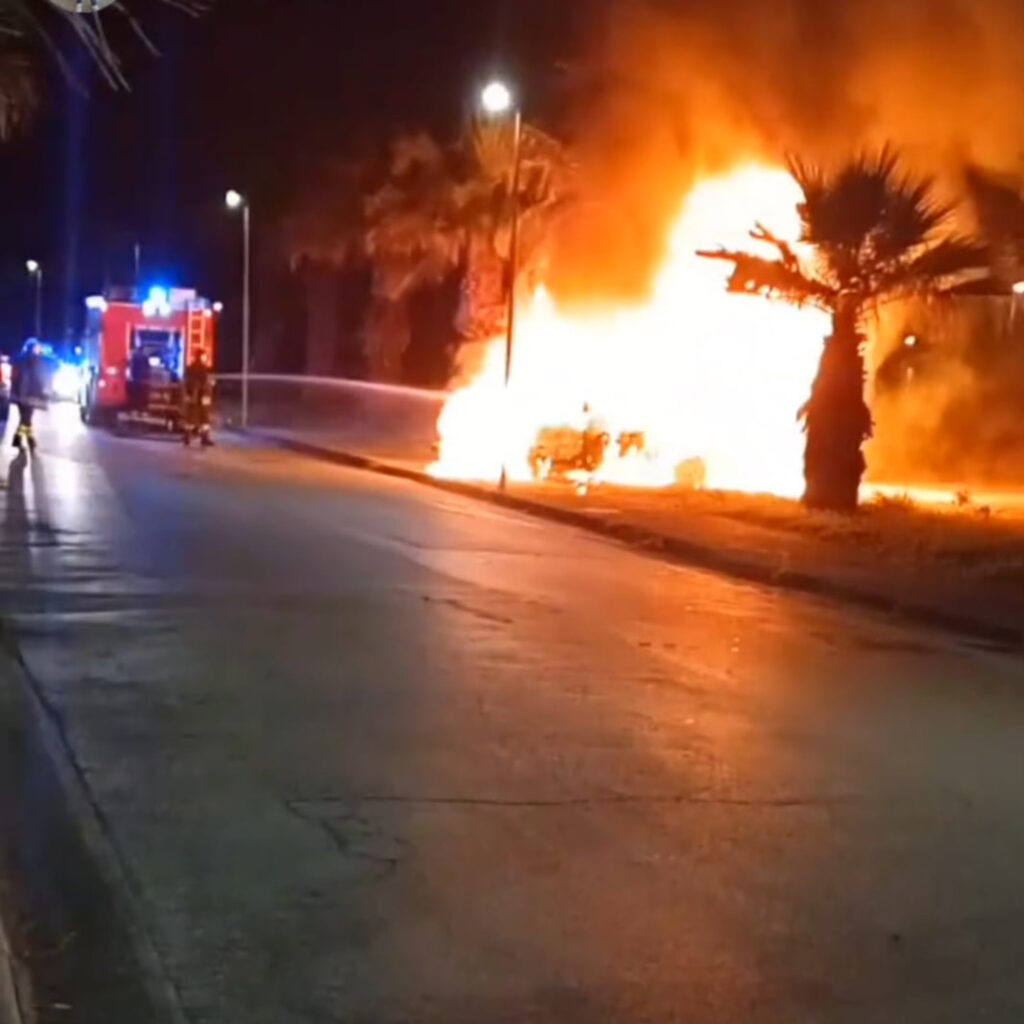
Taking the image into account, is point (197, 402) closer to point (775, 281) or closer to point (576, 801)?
point (775, 281)

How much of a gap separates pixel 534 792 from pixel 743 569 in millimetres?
10514

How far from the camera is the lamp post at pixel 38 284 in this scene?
92250 millimetres

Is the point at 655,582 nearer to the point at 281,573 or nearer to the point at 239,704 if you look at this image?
the point at 281,573

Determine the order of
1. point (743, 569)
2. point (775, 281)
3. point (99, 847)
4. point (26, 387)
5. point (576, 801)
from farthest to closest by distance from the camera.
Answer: point (26, 387)
point (775, 281)
point (743, 569)
point (576, 801)
point (99, 847)

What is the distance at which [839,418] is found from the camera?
24250 millimetres

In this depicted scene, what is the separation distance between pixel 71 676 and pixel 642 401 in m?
23.7

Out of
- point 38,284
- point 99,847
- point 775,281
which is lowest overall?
point 99,847

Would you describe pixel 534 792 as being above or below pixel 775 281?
below

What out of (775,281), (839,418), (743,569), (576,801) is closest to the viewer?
(576,801)

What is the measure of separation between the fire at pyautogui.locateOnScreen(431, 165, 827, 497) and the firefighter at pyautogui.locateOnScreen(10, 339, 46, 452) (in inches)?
251

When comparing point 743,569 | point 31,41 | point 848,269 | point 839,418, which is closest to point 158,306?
point 839,418

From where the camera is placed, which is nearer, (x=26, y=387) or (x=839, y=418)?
(x=839, y=418)

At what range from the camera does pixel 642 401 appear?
33938 millimetres

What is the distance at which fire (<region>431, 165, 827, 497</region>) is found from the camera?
102ft
